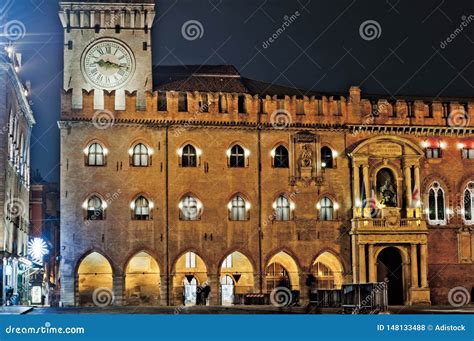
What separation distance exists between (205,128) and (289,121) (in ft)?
14.2

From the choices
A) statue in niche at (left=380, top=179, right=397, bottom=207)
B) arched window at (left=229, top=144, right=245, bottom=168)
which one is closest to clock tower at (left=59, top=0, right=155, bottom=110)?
arched window at (left=229, top=144, right=245, bottom=168)

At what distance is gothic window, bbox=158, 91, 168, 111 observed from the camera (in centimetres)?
4438

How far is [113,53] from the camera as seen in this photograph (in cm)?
4562

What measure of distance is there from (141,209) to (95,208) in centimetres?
220

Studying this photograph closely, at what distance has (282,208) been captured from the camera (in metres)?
44.6

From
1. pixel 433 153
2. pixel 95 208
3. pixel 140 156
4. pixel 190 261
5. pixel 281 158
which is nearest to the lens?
pixel 95 208

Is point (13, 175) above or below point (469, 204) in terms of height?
above

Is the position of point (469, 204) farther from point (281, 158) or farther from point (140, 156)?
point (140, 156)

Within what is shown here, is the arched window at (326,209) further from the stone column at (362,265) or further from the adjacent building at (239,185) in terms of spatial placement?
the stone column at (362,265)

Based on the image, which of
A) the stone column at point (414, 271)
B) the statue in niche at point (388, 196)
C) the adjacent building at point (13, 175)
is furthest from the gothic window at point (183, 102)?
the stone column at point (414, 271)

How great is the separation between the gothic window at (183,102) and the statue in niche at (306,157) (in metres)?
6.25

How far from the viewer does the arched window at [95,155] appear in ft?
141

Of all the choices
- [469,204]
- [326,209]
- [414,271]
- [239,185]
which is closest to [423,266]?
[414,271]
